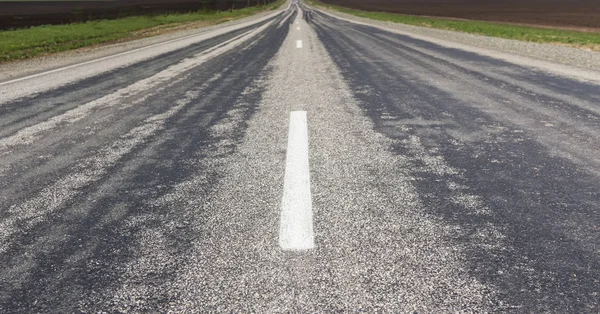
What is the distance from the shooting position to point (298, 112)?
4.71 m

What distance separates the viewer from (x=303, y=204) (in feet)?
7.97

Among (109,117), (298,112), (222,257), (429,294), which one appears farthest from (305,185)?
(109,117)

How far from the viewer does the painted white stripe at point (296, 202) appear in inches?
80.6

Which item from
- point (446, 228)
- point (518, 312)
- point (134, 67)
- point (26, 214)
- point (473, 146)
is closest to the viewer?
point (518, 312)

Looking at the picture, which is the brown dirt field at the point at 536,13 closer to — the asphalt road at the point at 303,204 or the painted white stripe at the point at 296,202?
the asphalt road at the point at 303,204

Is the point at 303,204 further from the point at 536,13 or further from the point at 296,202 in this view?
the point at 536,13

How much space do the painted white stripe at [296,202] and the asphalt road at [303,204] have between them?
0.01 m

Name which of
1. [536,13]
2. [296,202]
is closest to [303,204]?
[296,202]

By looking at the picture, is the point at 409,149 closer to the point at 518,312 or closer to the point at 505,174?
the point at 505,174

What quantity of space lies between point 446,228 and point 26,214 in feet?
7.74

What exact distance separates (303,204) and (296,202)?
0.17 feet

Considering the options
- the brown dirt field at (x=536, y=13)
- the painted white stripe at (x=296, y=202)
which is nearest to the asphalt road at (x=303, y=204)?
the painted white stripe at (x=296, y=202)

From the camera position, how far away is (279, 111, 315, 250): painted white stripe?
205 cm

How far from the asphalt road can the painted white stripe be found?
0.01m
